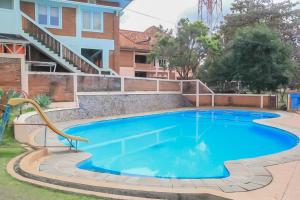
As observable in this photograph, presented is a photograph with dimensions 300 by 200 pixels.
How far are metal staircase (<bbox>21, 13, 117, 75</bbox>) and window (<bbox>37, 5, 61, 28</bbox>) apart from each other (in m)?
2.16

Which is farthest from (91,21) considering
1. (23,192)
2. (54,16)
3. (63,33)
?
(23,192)

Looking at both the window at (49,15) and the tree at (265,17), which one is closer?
the window at (49,15)

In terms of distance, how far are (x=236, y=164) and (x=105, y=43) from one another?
16.6 metres

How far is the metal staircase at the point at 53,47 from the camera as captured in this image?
58.8 feet

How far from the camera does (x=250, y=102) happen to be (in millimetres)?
24312

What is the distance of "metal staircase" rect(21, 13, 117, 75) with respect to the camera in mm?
Answer: 17917

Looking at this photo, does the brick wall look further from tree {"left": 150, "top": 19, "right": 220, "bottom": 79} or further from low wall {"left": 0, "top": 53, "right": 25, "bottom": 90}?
tree {"left": 150, "top": 19, "right": 220, "bottom": 79}

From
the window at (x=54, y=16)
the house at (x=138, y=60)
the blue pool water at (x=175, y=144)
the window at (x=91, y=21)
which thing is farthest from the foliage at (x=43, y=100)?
the house at (x=138, y=60)

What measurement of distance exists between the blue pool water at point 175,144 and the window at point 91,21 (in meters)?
7.41

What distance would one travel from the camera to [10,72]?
1351cm

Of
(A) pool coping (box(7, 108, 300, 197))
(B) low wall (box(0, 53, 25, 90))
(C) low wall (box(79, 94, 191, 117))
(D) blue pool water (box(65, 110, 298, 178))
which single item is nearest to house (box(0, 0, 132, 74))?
(C) low wall (box(79, 94, 191, 117))

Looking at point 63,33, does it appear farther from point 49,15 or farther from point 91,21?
point 91,21

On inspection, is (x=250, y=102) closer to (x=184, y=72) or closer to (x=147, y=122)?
(x=184, y=72)

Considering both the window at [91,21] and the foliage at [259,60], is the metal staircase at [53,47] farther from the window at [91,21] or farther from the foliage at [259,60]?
the foliage at [259,60]
